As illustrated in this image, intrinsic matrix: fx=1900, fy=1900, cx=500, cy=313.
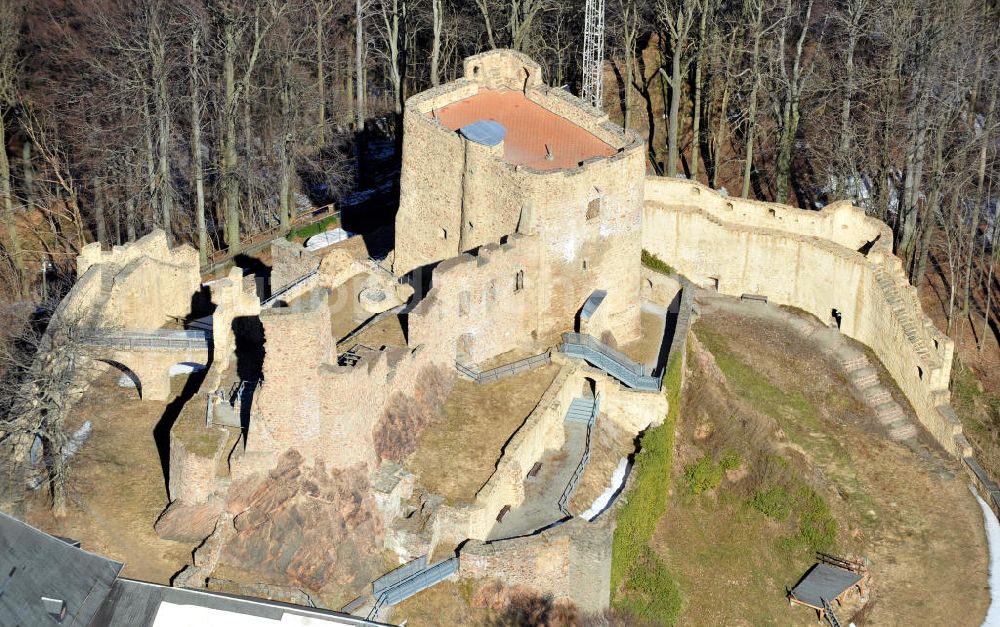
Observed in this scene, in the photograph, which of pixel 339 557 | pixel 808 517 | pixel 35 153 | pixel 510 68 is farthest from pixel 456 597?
pixel 35 153

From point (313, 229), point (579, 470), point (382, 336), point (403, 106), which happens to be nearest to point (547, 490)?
point (579, 470)

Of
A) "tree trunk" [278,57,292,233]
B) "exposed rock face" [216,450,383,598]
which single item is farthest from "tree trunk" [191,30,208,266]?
"exposed rock face" [216,450,383,598]

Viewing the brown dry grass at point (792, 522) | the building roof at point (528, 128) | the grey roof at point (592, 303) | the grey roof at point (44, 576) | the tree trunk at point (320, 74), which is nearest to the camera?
the grey roof at point (44, 576)

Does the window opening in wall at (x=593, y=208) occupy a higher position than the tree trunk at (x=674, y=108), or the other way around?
the window opening in wall at (x=593, y=208)

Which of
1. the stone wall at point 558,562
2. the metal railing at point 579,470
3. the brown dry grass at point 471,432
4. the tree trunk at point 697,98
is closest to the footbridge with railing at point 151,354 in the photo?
the brown dry grass at point 471,432

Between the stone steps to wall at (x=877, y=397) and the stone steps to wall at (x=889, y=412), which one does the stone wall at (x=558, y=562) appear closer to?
the stone steps to wall at (x=889, y=412)

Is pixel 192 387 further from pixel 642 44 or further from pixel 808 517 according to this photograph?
pixel 642 44
